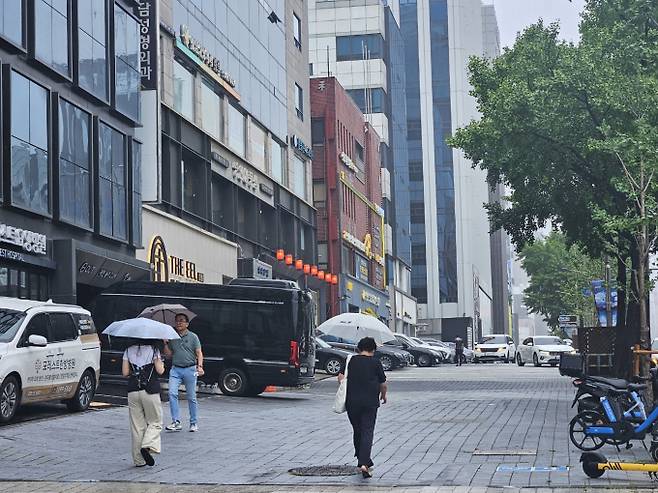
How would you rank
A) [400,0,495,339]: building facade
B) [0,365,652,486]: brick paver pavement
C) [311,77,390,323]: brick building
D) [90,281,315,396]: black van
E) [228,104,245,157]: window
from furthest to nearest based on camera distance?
[400,0,495,339]: building facade, [311,77,390,323]: brick building, [228,104,245,157]: window, [90,281,315,396]: black van, [0,365,652,486]: brick paver pavement

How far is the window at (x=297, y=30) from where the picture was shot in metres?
66.8

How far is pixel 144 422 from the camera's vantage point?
15.1 meters

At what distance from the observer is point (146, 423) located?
49.6 ft

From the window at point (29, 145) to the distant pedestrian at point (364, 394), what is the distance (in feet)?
51.4

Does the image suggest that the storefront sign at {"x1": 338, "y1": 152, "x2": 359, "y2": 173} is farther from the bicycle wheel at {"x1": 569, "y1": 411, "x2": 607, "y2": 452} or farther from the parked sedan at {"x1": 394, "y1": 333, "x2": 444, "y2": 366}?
the bicycle wheel at {"x1": 569, "y1": 411, "x2": 607, "y2": 452}

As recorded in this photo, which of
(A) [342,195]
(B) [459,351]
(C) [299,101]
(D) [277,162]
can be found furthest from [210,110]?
(A) [342,195]

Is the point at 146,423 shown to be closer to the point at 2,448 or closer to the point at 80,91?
the point at 2,448

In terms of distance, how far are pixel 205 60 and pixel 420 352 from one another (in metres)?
21.9

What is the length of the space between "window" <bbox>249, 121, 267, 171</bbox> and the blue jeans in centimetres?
3550

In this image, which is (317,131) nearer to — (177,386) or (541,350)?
(541,350)

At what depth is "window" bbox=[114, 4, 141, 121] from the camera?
35.2m

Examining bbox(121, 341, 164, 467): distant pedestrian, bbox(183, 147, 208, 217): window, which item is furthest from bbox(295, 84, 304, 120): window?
bbox(121, 341, 164, 467): distant pedestrian

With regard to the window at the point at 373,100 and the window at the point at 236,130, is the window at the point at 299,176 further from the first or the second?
the window at the point at 373,100

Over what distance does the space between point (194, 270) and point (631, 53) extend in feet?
62.9
